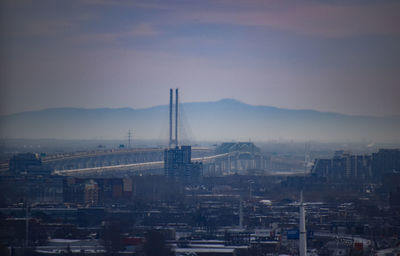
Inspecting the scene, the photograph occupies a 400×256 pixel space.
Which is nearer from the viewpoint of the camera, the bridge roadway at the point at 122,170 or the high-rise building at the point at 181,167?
the high-rise building at the point at 181,167

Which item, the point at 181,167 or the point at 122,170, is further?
the point at 122,170

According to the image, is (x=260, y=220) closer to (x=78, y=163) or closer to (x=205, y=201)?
(x=205, y=201)

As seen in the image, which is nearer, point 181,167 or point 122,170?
point 181,167

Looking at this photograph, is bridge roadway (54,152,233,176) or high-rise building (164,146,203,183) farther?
bridge roadway (54,152,233,176)

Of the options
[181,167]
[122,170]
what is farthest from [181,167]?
[122,170]

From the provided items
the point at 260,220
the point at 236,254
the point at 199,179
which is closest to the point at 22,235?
the point at 236,254

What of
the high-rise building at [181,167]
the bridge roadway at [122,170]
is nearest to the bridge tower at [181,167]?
the high-rise building at [181,167]

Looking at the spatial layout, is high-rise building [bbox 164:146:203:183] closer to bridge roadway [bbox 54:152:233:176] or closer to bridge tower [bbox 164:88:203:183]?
bridge tower [bbox 164:88:203:183]

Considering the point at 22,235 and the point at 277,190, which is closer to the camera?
the point at 22,235

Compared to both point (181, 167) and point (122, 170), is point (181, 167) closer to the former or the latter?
point (181, 167)

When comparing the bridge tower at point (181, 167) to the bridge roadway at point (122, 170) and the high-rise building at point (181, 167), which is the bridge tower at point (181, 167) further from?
the bridge roadway at point (122, 170)

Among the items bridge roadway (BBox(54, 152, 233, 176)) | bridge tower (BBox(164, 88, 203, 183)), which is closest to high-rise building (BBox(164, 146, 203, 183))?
bridge tower (BBox(164, 88, 203, 183))
